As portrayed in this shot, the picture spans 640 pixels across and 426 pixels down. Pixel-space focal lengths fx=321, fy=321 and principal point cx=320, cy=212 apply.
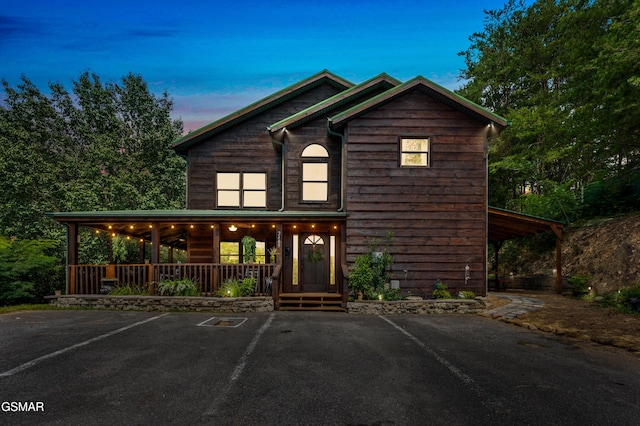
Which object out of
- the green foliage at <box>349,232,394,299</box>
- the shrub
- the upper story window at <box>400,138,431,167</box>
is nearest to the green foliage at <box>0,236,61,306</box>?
the green foliage at <box>349,232,394,299</box>

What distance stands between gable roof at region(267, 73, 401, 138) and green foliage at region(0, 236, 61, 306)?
1069 centimetres

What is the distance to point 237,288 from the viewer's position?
11.5 m

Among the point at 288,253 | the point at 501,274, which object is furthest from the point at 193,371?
the point at 501,274

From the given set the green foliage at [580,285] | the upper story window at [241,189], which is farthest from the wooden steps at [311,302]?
the green foliage at [580,285]

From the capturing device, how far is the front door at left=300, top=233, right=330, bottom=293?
1372 centimetres

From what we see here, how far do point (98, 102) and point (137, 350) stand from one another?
28048 mm

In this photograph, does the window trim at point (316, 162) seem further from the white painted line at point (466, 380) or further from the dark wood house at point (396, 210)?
the white painted line at point (466, 380)

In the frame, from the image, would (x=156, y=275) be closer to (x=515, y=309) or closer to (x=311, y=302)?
(x=311, y=302)

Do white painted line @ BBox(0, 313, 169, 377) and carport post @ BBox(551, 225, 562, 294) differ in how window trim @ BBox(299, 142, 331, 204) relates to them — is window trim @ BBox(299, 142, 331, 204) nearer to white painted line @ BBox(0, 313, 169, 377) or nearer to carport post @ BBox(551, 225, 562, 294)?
white painted line @ BBox(0, 313, 169, 377)

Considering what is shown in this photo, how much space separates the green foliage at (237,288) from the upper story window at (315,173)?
431 cm

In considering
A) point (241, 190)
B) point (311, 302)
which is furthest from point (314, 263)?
point (241, 190)

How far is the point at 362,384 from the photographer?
4852mm

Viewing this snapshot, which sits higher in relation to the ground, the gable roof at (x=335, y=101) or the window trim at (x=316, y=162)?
the gable roof at (x=335, y=101)

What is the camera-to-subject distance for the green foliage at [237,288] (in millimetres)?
11375
